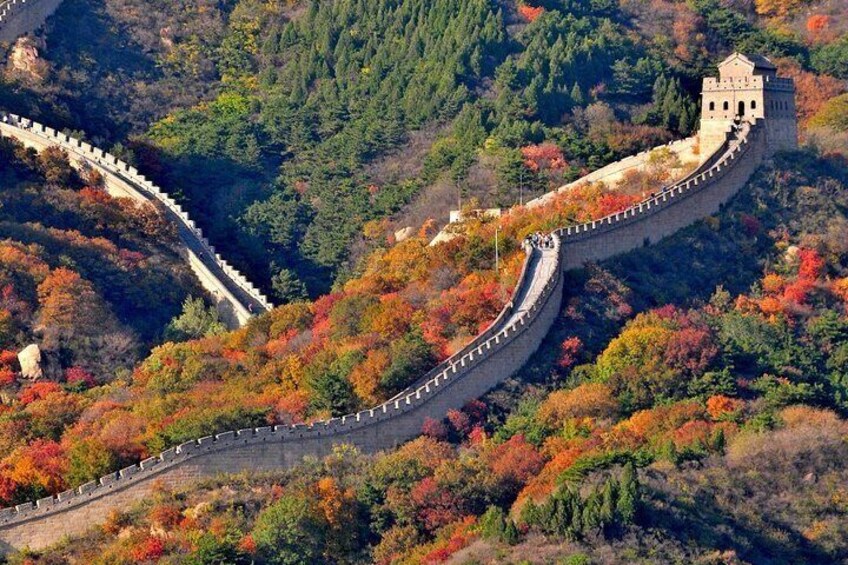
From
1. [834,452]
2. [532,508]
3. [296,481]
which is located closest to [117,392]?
[296,481]

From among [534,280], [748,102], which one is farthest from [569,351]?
[748,102]

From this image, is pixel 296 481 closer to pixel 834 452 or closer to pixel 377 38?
pixel 834 452

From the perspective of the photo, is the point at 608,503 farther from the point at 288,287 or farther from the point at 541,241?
the point at 288,287

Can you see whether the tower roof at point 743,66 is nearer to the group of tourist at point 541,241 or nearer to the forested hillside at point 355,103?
the forested hillside at point 355,103

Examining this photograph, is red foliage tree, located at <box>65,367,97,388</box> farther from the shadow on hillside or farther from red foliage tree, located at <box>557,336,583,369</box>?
the shadow on hillside

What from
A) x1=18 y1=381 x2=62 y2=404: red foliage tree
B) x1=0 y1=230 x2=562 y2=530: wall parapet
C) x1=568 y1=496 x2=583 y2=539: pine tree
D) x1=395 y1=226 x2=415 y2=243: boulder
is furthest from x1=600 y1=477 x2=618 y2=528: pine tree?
x1=395 y1=226 x2=415 y2=243: boulder

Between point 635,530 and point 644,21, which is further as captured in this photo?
point 644,21
